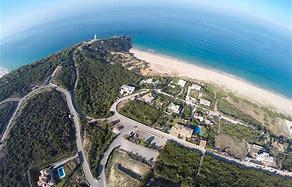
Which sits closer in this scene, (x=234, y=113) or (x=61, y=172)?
(x=61, y=172)

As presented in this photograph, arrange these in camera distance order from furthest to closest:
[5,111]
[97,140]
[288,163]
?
1. [5,111]
2. [288,163]
3. [97,140]

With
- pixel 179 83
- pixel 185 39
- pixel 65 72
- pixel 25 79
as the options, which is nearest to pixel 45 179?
pixel 65 72

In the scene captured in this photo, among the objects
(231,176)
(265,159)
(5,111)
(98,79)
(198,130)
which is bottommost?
(265,159)

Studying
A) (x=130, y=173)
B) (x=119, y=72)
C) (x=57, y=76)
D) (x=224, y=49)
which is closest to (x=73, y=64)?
(x=57, y=76)

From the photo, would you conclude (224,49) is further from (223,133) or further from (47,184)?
(47,184)

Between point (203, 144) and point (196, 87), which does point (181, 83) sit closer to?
point (196, 87)

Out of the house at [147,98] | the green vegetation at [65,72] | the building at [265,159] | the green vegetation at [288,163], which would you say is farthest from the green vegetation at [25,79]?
the green vegetation at [288,163]
